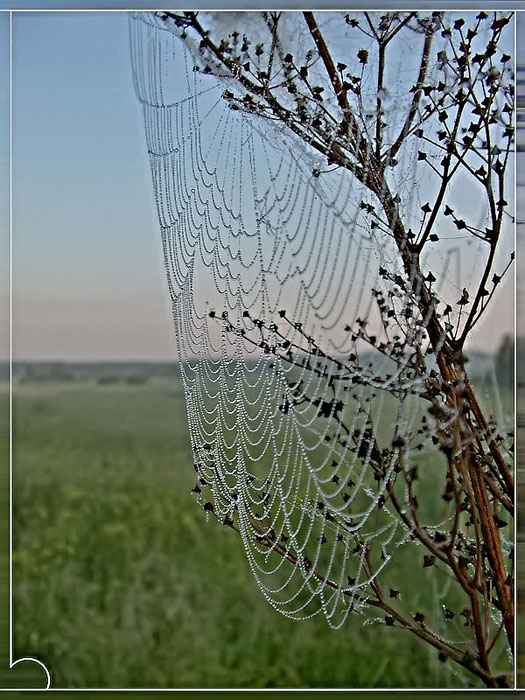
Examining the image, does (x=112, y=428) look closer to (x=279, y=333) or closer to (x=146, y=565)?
(x=146, y=565)

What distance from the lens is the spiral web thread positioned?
210 centimetres

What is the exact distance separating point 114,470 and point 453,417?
0.75 metres

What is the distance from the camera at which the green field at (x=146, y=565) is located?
2.16m

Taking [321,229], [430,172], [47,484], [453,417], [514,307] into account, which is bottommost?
[47,484]

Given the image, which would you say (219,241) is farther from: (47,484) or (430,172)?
(47,484)

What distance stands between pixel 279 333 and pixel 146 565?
1.97 ft

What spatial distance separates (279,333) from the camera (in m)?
2.12

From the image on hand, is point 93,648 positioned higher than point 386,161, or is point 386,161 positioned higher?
point 386,161

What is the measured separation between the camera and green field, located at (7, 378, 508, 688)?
216 cm

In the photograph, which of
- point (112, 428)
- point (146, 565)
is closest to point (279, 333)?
point (112, 428)

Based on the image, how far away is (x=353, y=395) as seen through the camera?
83.1 inches

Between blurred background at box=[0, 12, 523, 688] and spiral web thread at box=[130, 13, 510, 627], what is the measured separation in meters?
0.05

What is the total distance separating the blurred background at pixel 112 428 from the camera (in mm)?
2162

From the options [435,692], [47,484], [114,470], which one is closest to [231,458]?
[114,470]
